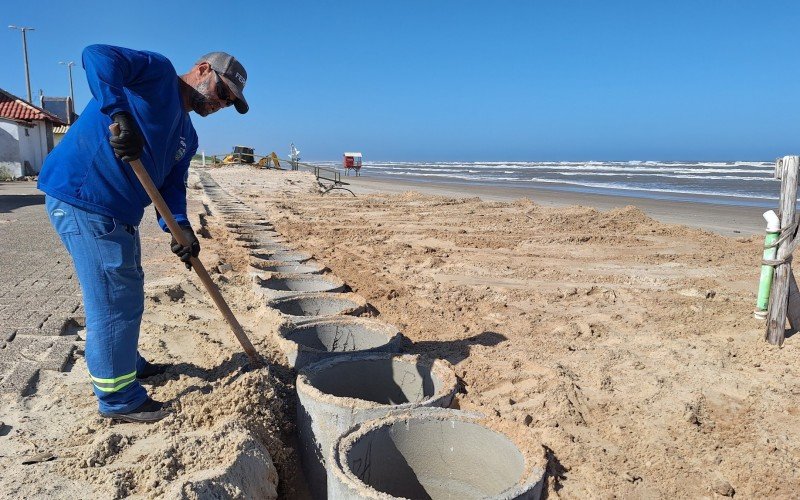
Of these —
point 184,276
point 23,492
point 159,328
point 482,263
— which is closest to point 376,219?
point 482,263

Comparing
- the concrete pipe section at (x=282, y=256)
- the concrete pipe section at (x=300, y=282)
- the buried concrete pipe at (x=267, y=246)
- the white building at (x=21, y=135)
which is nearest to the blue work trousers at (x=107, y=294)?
the concrete pipe section at (x=300, y=282)

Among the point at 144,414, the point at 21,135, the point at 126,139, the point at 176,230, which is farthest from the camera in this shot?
the point at 21,135

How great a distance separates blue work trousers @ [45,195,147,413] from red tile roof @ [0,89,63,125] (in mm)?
24001

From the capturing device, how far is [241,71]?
2.75m

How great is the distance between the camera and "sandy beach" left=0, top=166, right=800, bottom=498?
7.84ft

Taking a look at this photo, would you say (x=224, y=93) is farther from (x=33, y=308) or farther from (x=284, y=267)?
(x=284, y=267)

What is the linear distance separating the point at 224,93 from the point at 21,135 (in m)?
23.7

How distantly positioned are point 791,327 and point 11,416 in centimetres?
485

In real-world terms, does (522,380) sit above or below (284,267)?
below

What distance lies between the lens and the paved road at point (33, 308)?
10.4ft

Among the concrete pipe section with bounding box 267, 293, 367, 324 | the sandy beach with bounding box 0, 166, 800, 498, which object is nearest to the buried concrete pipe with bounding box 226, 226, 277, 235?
the sandy beach with bounding box 0, 166, 800, 498

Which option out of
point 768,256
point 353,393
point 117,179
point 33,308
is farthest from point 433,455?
point 33,308

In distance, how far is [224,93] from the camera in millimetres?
2752

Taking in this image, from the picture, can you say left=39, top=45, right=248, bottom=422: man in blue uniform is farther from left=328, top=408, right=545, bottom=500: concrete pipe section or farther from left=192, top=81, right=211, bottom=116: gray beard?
left=328, top=408, right=545, bottom=500: concrete pipe section
